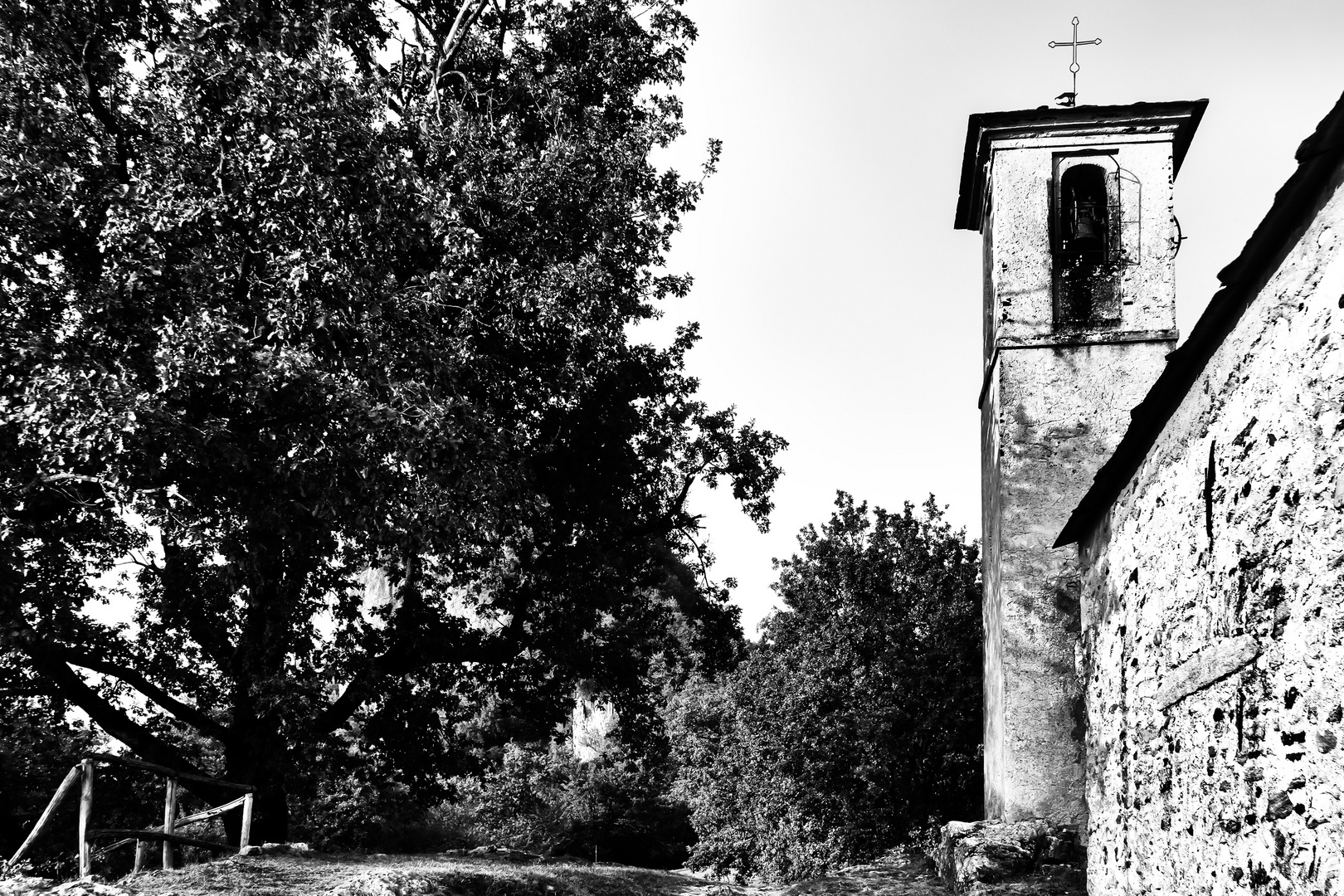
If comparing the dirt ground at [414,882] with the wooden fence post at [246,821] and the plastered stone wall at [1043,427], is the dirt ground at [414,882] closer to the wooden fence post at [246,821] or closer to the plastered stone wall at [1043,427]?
the wooden fence post at [246,821]

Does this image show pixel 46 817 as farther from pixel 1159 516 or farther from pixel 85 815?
pixel 1159 516

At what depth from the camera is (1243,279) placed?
469cm

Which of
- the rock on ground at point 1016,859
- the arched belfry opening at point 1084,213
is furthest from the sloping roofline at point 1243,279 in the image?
the arched belfry opening at point 1084,213

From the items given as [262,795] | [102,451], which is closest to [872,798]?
[262,795]

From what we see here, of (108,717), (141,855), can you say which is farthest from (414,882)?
(108,717)

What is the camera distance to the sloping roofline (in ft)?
13.0

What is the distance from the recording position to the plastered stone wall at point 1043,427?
10.5 m

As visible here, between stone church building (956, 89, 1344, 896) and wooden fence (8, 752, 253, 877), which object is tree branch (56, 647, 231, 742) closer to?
wooden fence (8, 752, 253, 877)

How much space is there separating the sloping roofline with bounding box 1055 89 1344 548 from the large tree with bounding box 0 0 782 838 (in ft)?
23.5

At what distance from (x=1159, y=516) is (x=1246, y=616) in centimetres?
139

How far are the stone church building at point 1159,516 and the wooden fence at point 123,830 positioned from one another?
652cm

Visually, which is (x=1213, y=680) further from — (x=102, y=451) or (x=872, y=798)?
(x=872, y=798)

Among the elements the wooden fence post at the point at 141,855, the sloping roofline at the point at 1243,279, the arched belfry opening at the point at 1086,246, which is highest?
the arched belfry opening at the point at 1086,246

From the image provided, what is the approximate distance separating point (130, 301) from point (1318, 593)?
10.2m
